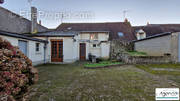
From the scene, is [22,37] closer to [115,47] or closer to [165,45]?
[115,47]

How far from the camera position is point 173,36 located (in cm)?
728

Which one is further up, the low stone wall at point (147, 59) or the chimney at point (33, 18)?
the chimney at point (33, 18)

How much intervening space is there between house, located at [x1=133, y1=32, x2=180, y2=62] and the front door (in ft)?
31.5

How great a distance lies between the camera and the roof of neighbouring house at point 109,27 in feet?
48.4

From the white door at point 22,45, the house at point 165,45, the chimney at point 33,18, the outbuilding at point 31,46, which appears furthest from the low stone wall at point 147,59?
the chimney at point 33,18

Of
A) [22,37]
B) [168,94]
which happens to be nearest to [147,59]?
[168,94]

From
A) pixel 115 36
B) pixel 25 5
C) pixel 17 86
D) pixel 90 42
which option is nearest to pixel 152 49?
pixel 115 36

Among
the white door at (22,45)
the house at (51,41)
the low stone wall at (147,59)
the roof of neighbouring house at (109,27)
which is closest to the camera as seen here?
the white door at (22,45)

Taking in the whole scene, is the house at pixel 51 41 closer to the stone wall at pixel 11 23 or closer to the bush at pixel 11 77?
the stone wall at pixel 11 23

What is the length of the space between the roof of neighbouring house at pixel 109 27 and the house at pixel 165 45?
5.28 metres

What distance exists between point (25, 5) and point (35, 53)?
6106 mm

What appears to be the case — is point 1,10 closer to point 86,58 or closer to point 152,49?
point 86,58

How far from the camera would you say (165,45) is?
25.6 ft

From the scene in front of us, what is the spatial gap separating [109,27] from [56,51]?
11233mm
